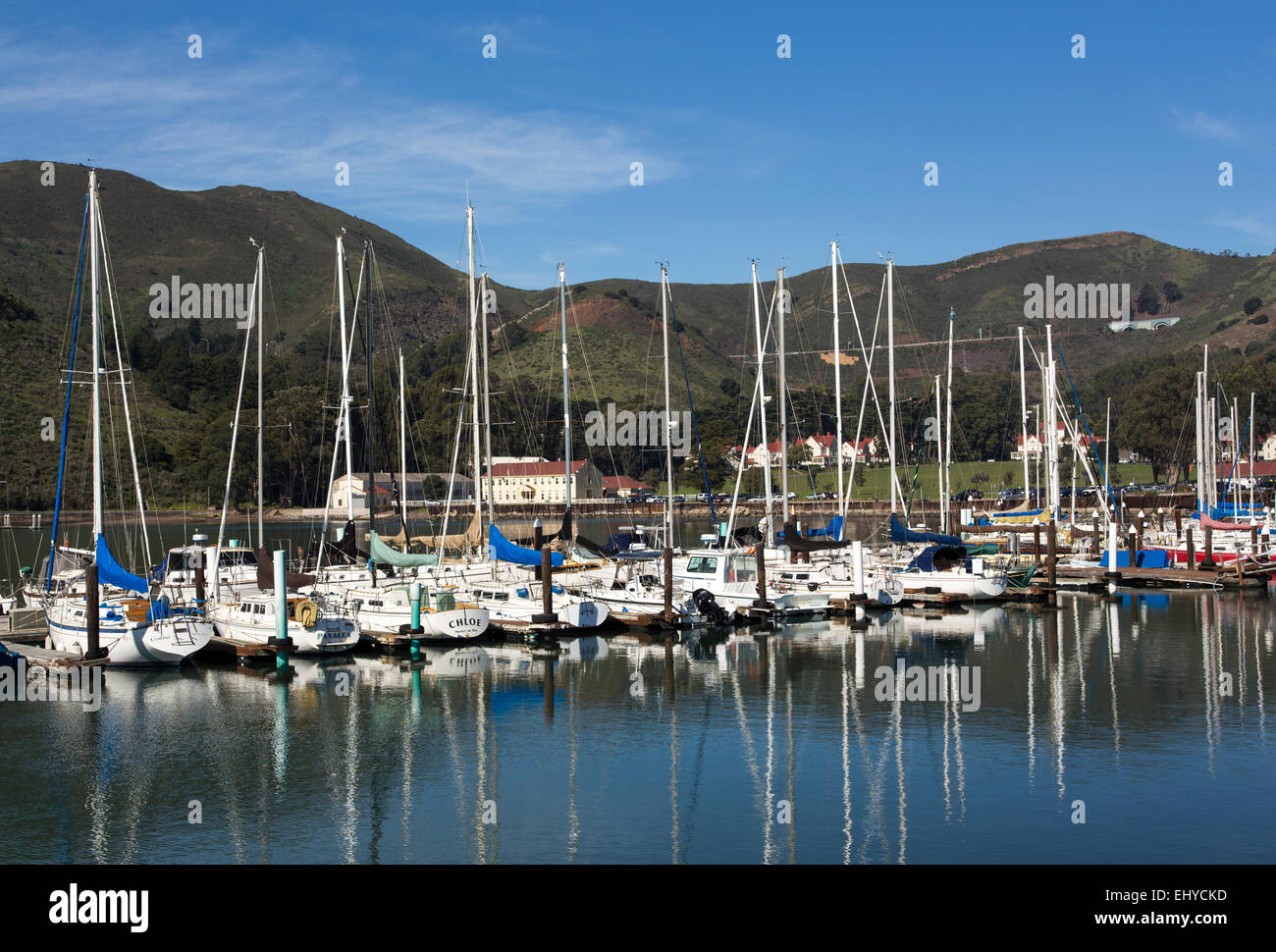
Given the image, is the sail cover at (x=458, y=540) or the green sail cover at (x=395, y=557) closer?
the green sail cover at (x=395, y=557)

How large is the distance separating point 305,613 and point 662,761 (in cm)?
1788

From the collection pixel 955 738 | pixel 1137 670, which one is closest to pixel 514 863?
pixel 955 738

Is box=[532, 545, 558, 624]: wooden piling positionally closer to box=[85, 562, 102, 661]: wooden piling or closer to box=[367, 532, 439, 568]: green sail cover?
box=[367, 532, 439, 568]: green sail cover

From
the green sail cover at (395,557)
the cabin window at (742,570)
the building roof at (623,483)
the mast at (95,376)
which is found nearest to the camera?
the mast at (95,376)

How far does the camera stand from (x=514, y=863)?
21.5m

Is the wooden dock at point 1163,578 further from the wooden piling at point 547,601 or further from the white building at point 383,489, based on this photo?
the white building at point 383,489

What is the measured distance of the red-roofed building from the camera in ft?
527

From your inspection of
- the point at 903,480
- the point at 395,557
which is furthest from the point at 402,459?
the point at 903,480

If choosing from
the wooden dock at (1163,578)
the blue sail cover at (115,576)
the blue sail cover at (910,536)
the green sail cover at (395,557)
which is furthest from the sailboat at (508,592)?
the wooden dock at (1163,578)

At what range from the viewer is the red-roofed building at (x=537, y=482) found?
160500 mm

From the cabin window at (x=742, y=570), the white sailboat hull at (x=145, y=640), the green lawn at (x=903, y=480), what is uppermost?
the green lawn at (x=903, y=480)

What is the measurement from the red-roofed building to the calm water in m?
117

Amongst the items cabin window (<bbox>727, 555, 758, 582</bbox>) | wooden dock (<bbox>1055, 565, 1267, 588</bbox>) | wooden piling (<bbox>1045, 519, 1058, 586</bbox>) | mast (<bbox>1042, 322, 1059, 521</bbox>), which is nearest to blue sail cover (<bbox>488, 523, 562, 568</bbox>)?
cabin window (<bbox>727, 555, 758, 582</bbox>)

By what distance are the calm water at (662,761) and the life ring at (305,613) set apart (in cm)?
156
